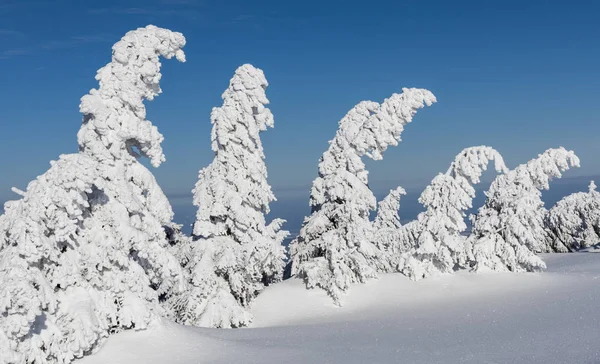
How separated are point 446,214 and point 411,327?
8579mm

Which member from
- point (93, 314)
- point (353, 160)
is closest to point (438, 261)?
point (353, 160)

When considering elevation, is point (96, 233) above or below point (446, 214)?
below

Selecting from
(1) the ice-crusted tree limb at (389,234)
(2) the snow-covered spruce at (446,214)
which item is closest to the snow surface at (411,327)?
(2) the snow-covered spruce at (446,214)

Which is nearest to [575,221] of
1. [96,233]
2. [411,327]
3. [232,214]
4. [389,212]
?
[389,212]

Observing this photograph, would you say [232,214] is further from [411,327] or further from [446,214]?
[446,214]

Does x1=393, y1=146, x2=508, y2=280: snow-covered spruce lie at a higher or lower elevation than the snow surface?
higher

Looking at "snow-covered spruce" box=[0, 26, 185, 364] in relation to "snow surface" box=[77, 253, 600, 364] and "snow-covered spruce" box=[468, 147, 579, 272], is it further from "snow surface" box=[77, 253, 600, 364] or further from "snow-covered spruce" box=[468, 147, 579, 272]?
"snow-covered spruce" box=[468, 147, 579, 272]

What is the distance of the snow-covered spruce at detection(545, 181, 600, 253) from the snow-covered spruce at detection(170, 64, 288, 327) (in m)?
28.3

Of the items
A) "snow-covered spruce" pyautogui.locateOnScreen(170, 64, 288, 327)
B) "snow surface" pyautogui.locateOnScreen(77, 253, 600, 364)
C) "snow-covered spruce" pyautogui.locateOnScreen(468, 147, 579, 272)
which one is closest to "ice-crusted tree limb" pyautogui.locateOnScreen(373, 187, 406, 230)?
"snow-covered spruce" pyautogui.locateOnScreen(468, 147, 579, 272)

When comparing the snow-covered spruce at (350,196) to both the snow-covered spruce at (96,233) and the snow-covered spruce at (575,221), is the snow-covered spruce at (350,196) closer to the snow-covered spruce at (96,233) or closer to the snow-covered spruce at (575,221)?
the snow-covered spruce at (96,233)

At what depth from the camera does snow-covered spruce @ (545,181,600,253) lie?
141ft

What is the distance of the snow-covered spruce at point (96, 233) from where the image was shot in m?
14.8

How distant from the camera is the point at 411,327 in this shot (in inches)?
830

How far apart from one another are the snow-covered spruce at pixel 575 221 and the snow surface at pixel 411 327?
563 inches
